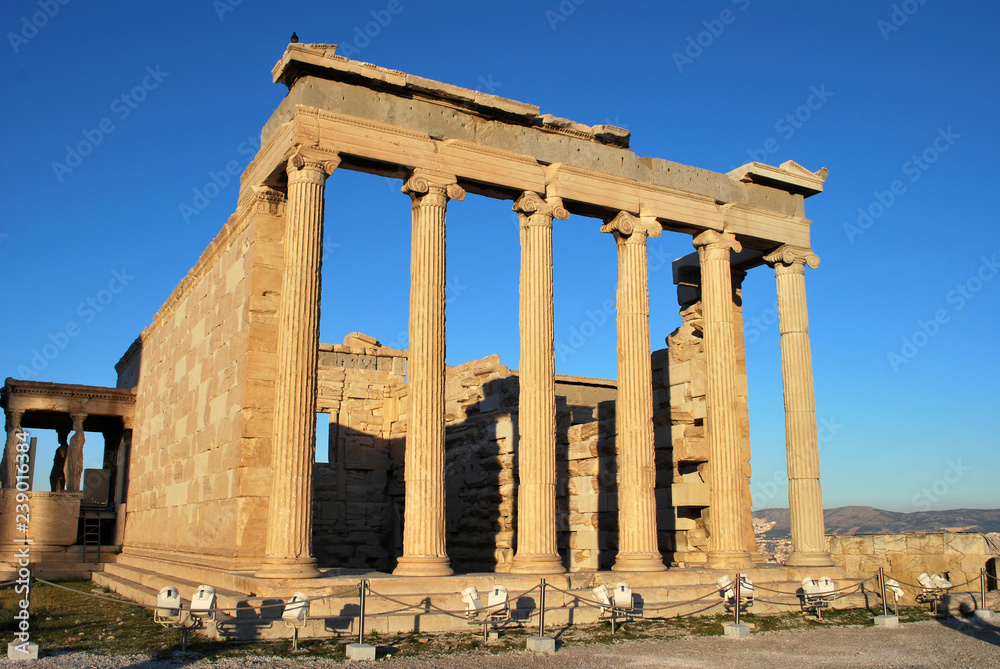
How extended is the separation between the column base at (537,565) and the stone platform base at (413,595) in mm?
379

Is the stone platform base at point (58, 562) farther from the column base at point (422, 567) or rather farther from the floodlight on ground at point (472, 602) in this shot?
the floodlight on ground at point (472, 602)

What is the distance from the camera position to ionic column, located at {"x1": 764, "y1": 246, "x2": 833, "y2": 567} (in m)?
20.9

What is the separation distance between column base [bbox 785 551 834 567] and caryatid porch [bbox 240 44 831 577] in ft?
0.15

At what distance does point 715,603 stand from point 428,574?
218 inches

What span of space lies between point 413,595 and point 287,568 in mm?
2121

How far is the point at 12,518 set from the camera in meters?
26.0

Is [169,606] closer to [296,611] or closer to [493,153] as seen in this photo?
[296,611]

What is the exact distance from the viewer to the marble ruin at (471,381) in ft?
53.7

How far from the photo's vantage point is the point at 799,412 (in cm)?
2164

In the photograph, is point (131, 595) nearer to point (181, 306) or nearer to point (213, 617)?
point (213, 617)

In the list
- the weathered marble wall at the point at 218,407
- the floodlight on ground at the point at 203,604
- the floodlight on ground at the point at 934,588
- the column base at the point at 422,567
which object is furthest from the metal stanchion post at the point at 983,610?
the floodlight on ground at the point at 203,604

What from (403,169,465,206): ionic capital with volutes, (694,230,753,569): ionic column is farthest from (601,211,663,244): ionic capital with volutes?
(403,169,465,206): ionic capital with volutes

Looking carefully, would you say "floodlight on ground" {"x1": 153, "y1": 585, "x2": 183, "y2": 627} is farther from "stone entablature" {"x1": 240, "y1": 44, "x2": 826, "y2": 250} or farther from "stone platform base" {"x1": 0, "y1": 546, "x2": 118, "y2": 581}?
"stone platform base" {"x1": 0, "y1": 546, "x2": 118, "y2": 581}

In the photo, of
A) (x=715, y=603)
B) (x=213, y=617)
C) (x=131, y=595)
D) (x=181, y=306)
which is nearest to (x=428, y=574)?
(x=213, y=617)
